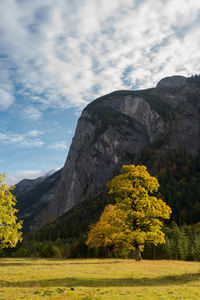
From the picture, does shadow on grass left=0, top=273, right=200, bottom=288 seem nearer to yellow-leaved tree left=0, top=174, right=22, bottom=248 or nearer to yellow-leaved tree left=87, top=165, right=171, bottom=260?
yellow-leaved tree left=0, top=174, right=22, bottom=248

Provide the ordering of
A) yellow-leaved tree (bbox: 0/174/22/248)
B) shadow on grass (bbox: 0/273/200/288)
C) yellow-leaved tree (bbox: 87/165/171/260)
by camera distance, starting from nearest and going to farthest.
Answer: shadow on grass (bbox: 0/273/200/288) → yellow-leaved tree (bbox: 0/174/22/248) → yellow-leaved tree (bbox: 87/165/171/260)

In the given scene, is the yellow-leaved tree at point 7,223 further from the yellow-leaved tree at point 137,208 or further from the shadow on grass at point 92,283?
the yellow-leaved tree at point 137,208

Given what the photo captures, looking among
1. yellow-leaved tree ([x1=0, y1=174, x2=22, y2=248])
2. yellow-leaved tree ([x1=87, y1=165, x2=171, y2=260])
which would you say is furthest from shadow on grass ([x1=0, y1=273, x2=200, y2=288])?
yellow-leaved tree ([x1=87, y1=165, x2=171, y2=260])

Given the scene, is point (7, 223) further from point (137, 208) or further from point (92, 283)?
point (137, 208)

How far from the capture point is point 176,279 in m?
18.4

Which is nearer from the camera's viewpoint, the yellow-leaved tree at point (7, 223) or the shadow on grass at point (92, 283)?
the shadow on grass at point (92, 283)

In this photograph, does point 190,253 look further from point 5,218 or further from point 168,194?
point 168,194

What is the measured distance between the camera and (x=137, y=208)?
3341 cm

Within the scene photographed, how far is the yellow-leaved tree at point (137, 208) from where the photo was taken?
32375 millimetres

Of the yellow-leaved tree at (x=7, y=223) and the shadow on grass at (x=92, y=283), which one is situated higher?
the yellow-leaved tree at (x=7, y=223)

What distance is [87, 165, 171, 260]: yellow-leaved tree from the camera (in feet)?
106

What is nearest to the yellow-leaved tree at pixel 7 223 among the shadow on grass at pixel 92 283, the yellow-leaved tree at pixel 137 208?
the shadow on grass at pixel 92 283

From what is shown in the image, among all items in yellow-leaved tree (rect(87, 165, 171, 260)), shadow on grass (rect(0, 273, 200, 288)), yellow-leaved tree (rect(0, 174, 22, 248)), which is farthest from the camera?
yellow-leaved tree (rect(87, 165, 171, 260))

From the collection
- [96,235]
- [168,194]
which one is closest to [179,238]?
[96,235]
